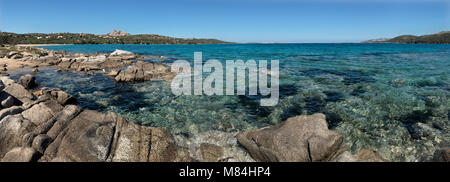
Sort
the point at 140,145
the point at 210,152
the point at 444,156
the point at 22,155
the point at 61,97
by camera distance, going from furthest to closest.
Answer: the point at 61,97 → the point at 210,152 → the point at 140,145 → the point at 444,156 → the point at 22,155

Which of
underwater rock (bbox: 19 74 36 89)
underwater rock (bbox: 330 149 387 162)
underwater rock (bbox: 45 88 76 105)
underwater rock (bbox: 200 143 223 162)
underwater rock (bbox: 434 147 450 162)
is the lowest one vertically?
underwater rock (bbox: 200 143 223 162)

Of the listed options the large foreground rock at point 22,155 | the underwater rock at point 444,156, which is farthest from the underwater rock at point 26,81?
the underwater rock at point 444,156

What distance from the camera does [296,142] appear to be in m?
6.99

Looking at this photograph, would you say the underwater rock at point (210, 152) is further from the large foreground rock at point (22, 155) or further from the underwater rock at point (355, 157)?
the large foreground rock at point (22, 155)

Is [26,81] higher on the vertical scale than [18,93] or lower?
higher

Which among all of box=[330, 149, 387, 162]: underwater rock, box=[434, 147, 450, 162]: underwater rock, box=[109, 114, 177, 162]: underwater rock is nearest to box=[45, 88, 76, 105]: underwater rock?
box=[109, 114, 177, 162]: underwater rock

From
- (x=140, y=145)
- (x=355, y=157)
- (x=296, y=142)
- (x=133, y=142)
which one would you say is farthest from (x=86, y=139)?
(x=355, y=157)

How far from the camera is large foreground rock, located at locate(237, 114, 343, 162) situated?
6648 millimetres

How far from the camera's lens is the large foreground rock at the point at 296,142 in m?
6.65

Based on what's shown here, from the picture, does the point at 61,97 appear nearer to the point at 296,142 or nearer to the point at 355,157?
the point at 296,142

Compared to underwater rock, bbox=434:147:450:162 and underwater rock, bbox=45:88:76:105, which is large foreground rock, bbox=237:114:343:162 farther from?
underwater rock, bbox=45:88:76:105

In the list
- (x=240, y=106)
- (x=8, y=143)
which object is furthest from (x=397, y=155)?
(x=8, y=143)

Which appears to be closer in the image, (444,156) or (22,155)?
(22,155)
